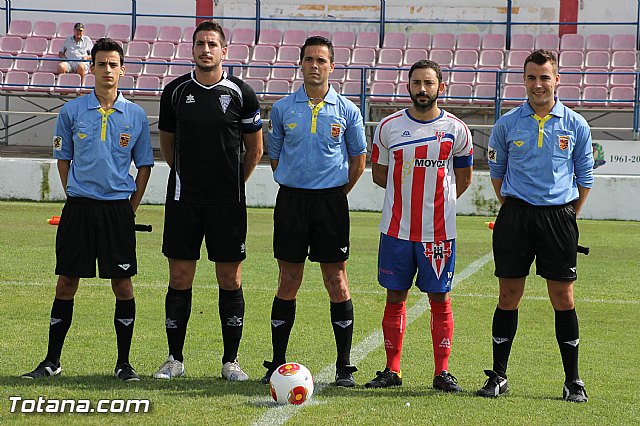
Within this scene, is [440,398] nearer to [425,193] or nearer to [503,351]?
[503,351]

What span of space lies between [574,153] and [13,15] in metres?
22.5

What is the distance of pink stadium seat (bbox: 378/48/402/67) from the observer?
22984 millimetres

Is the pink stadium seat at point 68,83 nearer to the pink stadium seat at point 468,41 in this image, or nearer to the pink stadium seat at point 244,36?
the pink stadium seat at point 244,36

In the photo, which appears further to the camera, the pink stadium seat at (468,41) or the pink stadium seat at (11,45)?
the pink stadium seat at (11,45)

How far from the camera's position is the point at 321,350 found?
23.2 feet

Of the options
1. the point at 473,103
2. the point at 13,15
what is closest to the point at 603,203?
the point at 473,103

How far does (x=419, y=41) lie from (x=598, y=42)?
13.2ft

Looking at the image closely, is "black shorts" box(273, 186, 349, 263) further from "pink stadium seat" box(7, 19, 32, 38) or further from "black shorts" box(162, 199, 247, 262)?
"pink stadium seat" box(7, 19, 32, 38)

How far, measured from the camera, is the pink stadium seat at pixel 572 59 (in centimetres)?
2230

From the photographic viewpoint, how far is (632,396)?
592 cm

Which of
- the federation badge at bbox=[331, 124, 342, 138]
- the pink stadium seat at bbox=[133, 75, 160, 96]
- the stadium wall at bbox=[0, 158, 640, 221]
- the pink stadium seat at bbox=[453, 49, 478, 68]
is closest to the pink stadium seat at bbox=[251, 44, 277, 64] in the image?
the pink stadium seat at bbox=[133, 75, 160, 96]

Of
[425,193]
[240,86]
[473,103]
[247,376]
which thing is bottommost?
[247,376]

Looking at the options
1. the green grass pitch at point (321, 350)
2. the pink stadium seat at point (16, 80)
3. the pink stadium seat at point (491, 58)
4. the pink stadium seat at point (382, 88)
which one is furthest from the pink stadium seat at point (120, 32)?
the green grass pitch at point (321, 350)

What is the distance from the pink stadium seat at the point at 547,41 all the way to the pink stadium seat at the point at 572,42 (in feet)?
0.44
